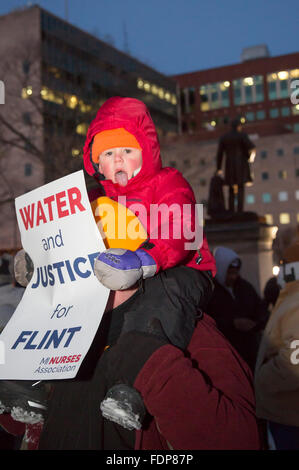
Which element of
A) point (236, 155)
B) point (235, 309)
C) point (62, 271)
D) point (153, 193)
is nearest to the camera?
point (62, 271)

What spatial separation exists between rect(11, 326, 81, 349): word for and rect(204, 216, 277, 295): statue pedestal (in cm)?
957

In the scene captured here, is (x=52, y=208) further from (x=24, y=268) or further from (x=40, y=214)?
(x=24, y=268)

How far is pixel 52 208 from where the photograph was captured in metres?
1.84

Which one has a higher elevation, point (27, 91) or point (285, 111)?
point (285, 111)

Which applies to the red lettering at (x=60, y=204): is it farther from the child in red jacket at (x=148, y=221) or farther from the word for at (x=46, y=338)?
the word for at (x=46, y=338)

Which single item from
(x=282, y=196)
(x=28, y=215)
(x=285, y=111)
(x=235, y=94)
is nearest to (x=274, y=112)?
(x=285, y=111)

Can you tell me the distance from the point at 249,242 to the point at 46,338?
32.7ft

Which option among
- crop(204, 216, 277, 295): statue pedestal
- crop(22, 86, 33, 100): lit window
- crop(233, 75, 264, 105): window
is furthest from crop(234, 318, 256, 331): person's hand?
crop(233, 75, 264, 105): window

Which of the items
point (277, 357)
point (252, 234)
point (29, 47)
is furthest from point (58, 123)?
point (277, 357)

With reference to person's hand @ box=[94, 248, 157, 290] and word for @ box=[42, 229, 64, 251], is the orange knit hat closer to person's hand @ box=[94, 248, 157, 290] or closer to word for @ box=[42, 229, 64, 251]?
word for @ box=[42, 229, 64, 251]

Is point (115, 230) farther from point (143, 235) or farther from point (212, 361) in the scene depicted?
point (212, 361)

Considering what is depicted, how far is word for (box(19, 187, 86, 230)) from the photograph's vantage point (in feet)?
5.77

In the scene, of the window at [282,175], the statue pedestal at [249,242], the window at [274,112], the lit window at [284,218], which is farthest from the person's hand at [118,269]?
the window at [274,112]

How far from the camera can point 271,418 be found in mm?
2600
